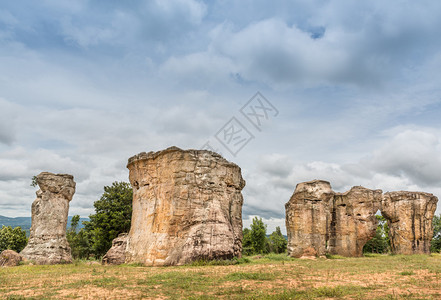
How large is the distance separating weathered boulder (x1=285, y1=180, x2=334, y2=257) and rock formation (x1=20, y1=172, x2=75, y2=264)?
1826 cm

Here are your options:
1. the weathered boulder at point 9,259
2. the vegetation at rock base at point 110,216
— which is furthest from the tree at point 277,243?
the weathered boulder at point 9,259

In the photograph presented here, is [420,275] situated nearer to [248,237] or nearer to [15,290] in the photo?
[15,290]

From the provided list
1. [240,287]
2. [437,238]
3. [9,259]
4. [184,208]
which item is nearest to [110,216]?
[9,259]

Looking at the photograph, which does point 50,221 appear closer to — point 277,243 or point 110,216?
point 110,216

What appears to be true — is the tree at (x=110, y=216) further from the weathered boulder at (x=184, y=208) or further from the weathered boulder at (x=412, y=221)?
the weathered boulder at (x=412, y=221)

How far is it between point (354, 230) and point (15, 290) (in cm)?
2866

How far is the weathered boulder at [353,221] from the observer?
31156mm

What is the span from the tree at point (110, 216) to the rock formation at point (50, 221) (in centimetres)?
879

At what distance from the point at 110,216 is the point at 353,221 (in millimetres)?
24920

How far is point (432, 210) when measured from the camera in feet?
108

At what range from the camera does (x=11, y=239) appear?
3916 cm

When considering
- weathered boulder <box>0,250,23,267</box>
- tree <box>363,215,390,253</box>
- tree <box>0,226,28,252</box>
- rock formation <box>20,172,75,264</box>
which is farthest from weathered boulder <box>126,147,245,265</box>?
tree <box>363,215,390,253</box>

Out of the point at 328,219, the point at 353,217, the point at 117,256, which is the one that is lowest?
the point at 117,256

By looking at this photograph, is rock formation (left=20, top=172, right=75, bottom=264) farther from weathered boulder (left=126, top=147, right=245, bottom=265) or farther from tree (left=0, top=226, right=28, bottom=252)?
tree (left=0, top=226, right=28, bottom=252)
